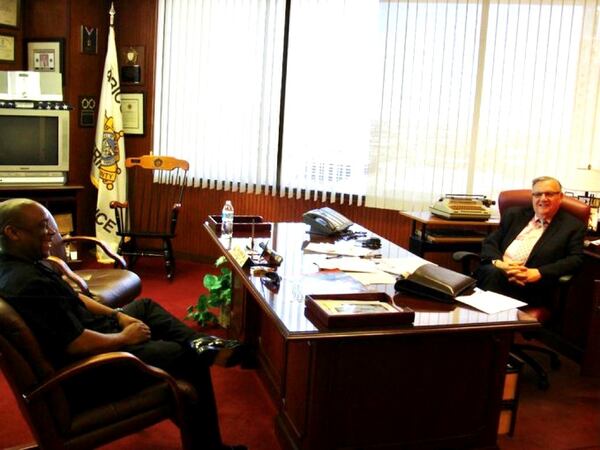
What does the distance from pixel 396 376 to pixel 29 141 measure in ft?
13.0

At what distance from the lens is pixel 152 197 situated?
19.3ft

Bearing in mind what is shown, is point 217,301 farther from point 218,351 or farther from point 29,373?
point 29,373

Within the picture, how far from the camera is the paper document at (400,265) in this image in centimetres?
276

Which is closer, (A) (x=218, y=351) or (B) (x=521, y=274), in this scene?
(A) (x=218, y=351)

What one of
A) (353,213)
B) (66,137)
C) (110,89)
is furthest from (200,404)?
(110,89)

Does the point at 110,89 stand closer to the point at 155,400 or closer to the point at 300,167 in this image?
the point at 300,167

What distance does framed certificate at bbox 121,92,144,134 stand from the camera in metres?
5.76

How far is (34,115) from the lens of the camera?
498cm

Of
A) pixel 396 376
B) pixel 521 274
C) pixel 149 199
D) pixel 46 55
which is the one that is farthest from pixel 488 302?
pixel 46 55

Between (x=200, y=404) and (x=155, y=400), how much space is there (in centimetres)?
22

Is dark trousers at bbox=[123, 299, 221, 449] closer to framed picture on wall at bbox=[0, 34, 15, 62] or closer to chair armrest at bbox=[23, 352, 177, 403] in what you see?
chair armrest at bbox=[23, 352, 177, 403]

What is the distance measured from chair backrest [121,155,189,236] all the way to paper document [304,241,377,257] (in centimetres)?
268

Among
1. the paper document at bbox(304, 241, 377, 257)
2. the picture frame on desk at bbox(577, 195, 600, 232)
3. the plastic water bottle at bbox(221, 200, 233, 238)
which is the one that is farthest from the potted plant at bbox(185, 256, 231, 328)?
the picture frame on desk at bbox(577, 195, 600, 232)

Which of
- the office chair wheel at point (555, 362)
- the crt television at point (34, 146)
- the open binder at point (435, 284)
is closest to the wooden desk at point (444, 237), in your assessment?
the office chair wheel at point (555, 362)
